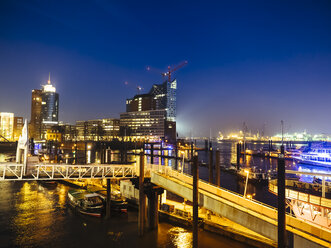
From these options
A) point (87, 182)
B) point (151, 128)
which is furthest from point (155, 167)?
point (151, 128)

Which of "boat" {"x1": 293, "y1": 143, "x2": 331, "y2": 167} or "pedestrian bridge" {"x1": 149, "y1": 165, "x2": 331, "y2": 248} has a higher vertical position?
"pedestrian bridge" {"x1": 149, "y1": 165, "x2": 331, "y2": 248}

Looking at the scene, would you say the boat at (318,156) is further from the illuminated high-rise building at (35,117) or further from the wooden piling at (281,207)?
the illuminated high-rise building at (35,117)

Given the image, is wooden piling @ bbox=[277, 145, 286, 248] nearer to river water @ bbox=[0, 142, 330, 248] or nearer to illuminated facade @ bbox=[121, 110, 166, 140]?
river water @ bbox=[0, 142, 330, 248]

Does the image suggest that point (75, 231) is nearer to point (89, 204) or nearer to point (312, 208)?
point (89, 204)

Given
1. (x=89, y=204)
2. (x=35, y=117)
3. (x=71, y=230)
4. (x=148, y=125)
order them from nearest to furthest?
(x=71, y=230) < (x=89, y=204) < (x=35, y=117) < (x=148, y=125)

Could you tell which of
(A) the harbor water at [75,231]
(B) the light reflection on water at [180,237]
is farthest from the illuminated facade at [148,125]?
(B) the light reflection on water at [180,237]

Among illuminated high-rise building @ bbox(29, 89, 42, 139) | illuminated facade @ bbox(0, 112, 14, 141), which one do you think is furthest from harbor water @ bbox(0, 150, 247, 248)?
illuminated high-rise building @ bbox(29, 89, 42, 139)

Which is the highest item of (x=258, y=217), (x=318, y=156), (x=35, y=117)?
(x=35, y=117)

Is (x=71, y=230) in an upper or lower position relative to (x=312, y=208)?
lower

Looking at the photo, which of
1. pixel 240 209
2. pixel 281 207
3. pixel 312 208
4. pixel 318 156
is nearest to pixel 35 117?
pixel 318 156

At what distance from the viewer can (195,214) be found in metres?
15.2

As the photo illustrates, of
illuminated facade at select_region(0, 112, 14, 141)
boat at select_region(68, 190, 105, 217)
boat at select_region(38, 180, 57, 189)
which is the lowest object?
boat at select_region(38, 180, 57, 189)

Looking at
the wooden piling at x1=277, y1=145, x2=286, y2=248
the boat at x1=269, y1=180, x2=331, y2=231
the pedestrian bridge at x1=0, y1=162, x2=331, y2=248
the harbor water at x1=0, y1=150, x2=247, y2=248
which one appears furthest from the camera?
the harbor water at x1=0, y1=150, x2=247, y2=248

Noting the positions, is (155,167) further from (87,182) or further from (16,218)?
(87,182)
